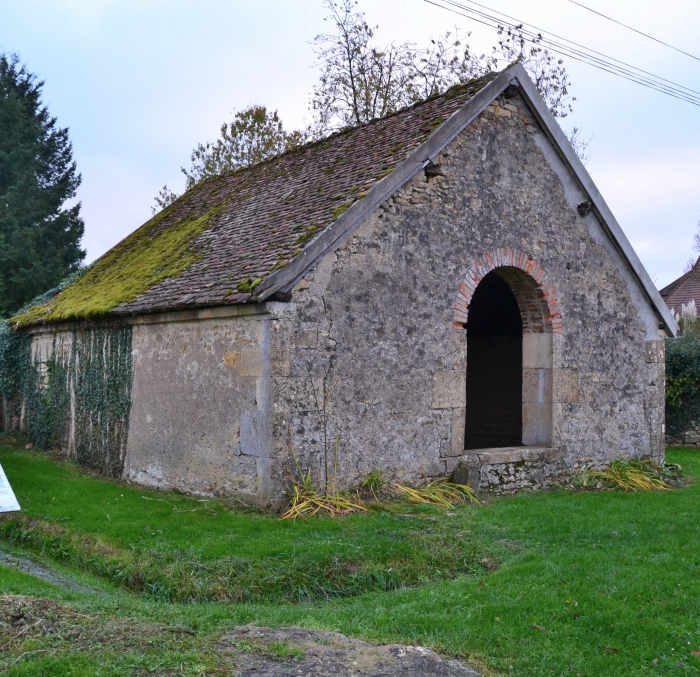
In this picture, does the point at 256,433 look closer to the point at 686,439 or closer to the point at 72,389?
the point at 72,389

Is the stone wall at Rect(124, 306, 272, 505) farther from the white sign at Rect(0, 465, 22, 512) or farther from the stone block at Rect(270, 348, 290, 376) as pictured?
the white sign at Rect(0, 465, 22, 512)

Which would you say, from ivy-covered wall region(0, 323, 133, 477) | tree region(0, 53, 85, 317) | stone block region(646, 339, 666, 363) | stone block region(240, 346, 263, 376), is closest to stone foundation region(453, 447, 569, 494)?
stone block region(646, 339, 666, 363)

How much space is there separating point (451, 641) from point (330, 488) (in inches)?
158

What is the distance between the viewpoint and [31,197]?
30.4m

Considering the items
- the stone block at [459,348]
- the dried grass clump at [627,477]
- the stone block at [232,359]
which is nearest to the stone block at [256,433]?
the stone block at [232,359]

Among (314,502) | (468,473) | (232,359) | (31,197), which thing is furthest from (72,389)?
(31,197)

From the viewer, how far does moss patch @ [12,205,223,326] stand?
11828mm

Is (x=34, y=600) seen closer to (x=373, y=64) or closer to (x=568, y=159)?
(x=568, y=159)

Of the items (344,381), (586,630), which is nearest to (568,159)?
(344,381)

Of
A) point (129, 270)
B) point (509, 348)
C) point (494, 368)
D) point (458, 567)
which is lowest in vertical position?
point (458, 567)

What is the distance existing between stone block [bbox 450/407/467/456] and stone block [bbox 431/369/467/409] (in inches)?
4.2

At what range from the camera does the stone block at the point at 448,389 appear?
1020 centimetres

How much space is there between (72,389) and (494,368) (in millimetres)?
7692

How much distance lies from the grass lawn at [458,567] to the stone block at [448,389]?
1397mm
